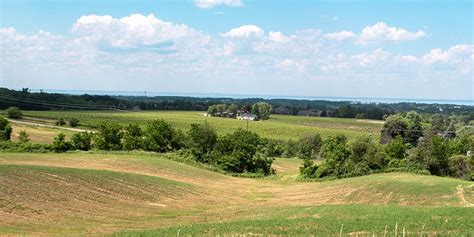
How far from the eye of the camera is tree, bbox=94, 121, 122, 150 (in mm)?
91250

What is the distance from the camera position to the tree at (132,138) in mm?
92625

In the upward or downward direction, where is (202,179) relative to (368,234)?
downward

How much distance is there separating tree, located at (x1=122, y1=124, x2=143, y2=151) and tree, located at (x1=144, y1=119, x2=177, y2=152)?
48.2 inches

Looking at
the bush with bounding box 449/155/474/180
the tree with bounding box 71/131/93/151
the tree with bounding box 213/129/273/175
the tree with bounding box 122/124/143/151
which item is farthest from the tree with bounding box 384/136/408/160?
the tree with bounding box 71/131/93/151

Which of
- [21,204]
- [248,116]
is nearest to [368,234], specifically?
[21,204]

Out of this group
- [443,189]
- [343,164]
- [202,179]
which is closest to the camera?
[443,189]

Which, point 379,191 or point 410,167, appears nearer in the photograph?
point 379,191

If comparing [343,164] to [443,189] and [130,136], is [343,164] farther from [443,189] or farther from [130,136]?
[130,136]

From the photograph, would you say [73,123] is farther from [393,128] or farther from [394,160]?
[394,160]

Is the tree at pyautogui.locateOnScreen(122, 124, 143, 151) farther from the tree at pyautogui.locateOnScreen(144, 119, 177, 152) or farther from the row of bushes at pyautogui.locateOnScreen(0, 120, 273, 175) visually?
the tree at pyautogui.locateOnScreen(144, 119, 177, 152)

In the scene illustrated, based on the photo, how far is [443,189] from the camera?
48438 mm

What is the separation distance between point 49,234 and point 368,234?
54.0ft

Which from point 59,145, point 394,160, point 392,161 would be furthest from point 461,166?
point 59,145

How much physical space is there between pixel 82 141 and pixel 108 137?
Answer: 14.7ft
